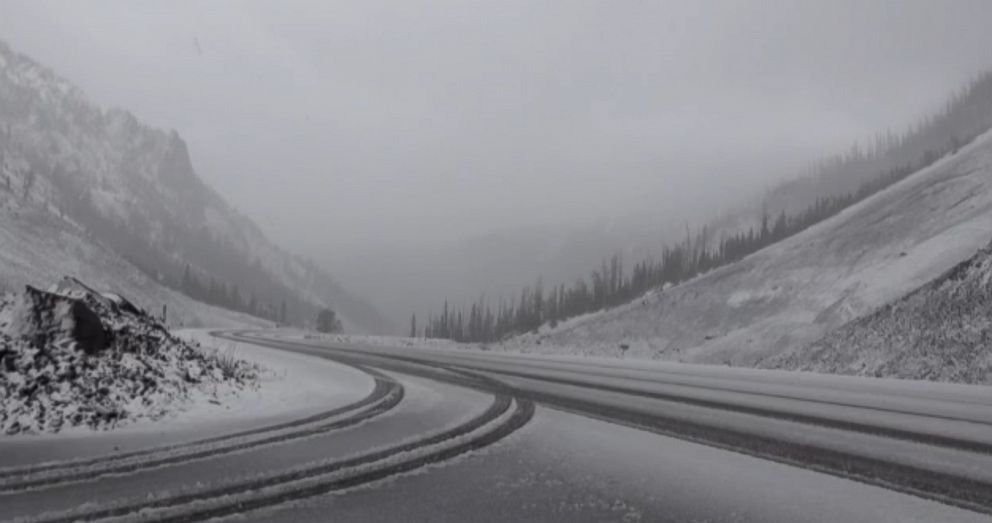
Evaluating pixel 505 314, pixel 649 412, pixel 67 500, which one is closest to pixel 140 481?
pixel 67 500

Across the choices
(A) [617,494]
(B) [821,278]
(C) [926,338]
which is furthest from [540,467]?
Result: (B) [821,278]

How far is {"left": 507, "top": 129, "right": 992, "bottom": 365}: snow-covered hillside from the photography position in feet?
135

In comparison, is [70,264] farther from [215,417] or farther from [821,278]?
[215,417]

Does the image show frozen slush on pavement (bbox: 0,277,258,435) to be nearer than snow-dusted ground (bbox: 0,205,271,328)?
Yes

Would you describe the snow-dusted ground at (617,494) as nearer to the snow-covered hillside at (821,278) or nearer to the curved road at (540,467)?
the curved road at (540,467)

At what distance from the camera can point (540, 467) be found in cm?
671

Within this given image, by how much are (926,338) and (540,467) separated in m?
26.6

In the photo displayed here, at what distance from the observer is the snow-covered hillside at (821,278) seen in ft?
135

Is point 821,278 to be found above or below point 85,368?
above

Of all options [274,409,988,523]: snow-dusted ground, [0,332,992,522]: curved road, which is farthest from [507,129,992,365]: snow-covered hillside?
[274,409,988,523]: snow-dusted ground

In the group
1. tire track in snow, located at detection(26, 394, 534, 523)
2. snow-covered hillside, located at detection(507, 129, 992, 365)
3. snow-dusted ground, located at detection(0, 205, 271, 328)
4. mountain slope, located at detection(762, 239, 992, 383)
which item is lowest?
tire track in snow, located at detection(26, 394, 534, 523)

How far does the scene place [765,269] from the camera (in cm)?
5891

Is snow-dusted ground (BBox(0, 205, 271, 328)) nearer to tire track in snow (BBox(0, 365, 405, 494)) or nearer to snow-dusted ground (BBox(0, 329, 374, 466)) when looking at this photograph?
snow-dusted ground (BBox(0, 329, 374, 466))

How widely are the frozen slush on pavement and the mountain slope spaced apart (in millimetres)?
23562
